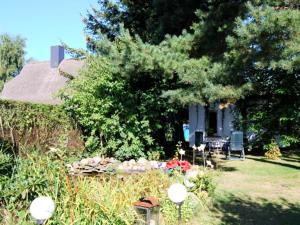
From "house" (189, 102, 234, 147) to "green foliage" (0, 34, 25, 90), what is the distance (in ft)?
96.7

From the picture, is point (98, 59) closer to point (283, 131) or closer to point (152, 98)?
point (152, 98)

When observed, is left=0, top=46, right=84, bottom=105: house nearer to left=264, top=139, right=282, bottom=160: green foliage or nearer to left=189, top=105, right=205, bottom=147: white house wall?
left=189, top=105, right=205, bottom=147: white house wall

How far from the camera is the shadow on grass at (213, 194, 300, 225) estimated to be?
6125mm

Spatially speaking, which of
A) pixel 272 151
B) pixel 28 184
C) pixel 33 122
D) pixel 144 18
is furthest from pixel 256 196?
pixel 144 18

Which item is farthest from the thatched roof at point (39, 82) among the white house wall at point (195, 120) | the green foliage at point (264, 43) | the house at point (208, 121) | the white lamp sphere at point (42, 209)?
the white lamp sphere at point (42, 209)

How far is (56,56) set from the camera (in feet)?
98.4

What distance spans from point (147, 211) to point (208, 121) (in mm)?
16548

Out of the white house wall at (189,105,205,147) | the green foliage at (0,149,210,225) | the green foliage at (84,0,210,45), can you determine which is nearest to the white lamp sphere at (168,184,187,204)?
the green foliage at (0,149,210,225)

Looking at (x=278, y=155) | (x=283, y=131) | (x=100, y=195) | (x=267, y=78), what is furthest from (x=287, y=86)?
(x=100, y=195)

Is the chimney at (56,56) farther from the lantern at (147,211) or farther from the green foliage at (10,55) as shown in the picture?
the lantern at (147,211)

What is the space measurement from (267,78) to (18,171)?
1307 cm

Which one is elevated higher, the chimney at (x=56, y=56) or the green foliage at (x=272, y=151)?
the chimney at (x=56, y=56)

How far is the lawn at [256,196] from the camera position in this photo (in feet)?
20.5

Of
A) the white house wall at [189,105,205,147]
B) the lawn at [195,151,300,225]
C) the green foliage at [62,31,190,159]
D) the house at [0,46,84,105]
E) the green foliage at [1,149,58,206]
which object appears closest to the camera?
the green foliage at [1,149,58,206]
